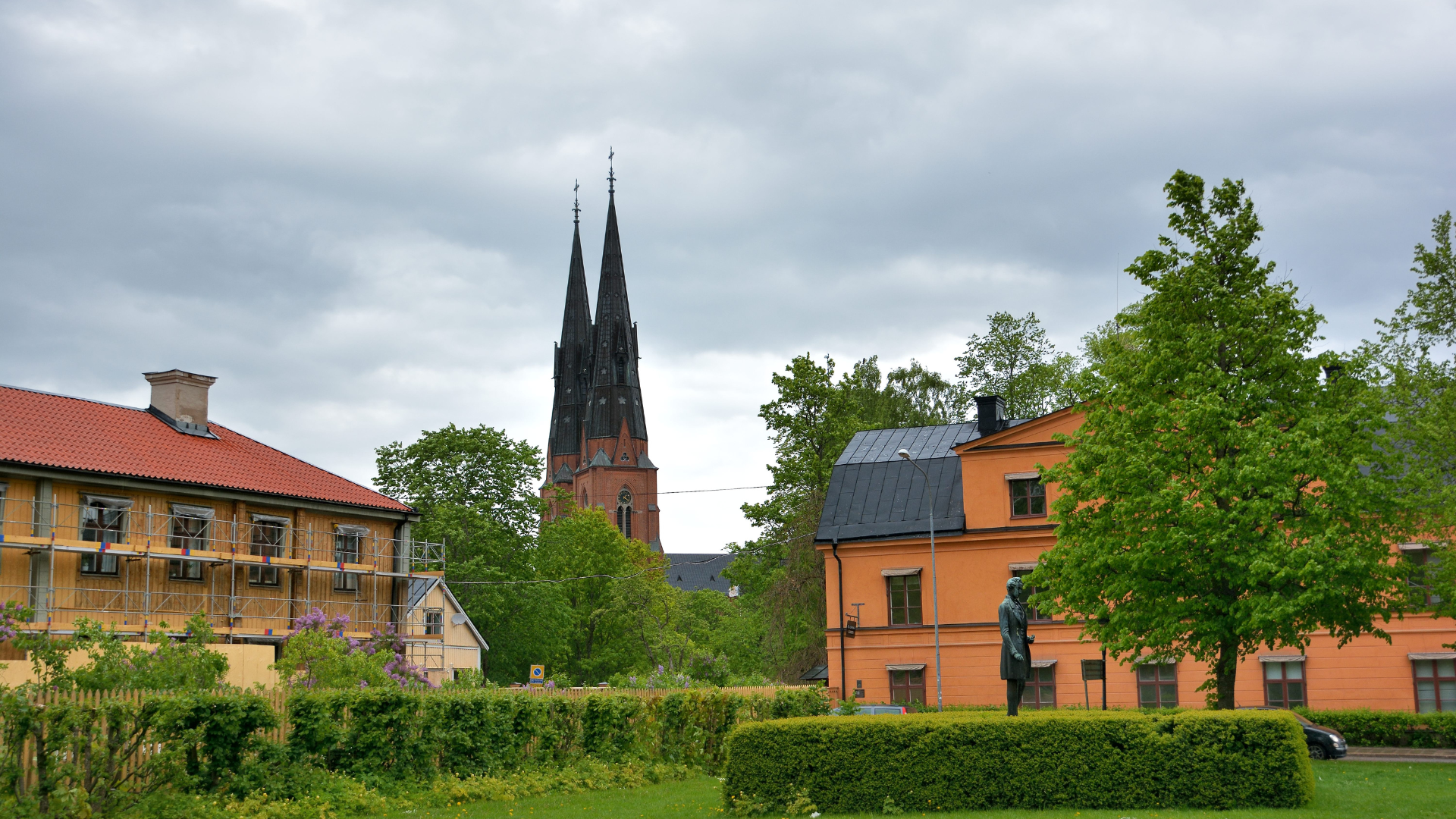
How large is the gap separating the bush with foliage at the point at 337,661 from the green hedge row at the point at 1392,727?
939 inches

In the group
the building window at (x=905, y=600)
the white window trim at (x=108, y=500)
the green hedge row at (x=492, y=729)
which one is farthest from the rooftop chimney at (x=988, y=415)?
the white window trim at (x=108, y=500)

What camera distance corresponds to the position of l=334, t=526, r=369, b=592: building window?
38.8 m

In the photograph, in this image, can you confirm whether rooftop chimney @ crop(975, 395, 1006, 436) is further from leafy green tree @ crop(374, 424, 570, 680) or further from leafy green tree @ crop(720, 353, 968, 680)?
leafy green tree @ crop(374, 424, 570, 680)

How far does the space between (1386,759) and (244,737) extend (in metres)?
24.1

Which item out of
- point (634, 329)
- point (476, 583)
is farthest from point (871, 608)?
point (634, 329)

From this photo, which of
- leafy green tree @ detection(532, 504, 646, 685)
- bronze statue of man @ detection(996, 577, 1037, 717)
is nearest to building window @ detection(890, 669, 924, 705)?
bronze statue of man @ detection(996, 577, 1037, 717)

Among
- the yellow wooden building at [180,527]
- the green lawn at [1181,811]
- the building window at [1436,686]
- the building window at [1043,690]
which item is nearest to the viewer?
the green lawn at [1181,811]

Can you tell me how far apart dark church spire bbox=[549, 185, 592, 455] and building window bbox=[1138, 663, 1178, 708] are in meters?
89.9

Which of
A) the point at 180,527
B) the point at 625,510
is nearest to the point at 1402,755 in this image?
the point at 180,527

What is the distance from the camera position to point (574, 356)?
12312 centimetres

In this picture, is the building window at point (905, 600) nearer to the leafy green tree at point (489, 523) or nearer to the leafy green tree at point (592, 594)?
the leafy green tree at point (489, 523)

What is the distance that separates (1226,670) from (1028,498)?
15.4 meters

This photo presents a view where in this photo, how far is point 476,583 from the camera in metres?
55.5

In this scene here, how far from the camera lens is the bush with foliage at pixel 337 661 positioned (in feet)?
84.0
